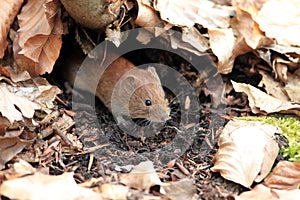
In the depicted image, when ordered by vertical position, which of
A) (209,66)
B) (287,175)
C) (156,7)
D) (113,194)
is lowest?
(287,175)

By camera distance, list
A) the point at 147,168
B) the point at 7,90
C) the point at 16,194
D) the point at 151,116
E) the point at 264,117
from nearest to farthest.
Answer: the point at 16,194 < the point at 147,168 < the point at 7,90 < the point at 264,117 < the point at 151,116

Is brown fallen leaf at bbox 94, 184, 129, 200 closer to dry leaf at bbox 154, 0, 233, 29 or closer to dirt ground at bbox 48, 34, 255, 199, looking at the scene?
dirt ground at bbox 48, 34, 255, 199

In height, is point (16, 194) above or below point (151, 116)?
above

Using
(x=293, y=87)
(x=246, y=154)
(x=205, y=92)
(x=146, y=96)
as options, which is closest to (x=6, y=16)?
(x=146, y=96)

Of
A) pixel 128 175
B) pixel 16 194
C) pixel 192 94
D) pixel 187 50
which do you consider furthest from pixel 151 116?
pixel 16 194

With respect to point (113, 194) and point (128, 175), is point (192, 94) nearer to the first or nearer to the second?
point (128, 175)

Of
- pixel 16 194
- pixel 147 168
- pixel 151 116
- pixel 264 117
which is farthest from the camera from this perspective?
pixel 151 116
